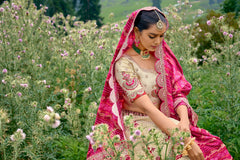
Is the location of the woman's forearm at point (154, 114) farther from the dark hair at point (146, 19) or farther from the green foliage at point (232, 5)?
the green foliage at point (232, 5)

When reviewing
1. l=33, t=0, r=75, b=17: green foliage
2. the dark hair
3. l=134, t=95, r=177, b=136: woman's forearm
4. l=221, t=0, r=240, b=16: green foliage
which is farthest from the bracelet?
l=33, t=0, r=75, b=17: green foliage

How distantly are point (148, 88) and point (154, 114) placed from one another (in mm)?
240

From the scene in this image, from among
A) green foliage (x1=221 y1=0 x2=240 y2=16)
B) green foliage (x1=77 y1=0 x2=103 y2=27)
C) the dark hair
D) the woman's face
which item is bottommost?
green foliage (x1=221 y1=0 x2=240 y2=16)

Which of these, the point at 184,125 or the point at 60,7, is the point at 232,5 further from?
the point at 184,125

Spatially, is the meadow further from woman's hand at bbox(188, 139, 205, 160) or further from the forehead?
woman's hand at bbox(188, 139, 205, 160)

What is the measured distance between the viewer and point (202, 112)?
373 cm

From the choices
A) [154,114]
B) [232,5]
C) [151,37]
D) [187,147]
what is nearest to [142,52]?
[151,37]

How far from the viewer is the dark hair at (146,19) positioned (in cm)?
197

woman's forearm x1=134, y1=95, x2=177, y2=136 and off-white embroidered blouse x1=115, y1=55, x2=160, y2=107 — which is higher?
off-white embroidered blouse x1=115, y1=55, x2=160, y2=107

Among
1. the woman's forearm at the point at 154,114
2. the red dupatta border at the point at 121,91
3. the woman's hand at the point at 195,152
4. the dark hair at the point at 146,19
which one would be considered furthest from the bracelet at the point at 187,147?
the dark hair at the point at 146,19

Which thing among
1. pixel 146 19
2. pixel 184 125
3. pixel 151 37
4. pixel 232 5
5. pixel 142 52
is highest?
pixel 146 19

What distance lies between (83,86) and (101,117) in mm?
2410

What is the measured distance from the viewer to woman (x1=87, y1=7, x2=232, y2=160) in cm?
198

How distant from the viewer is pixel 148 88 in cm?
212
